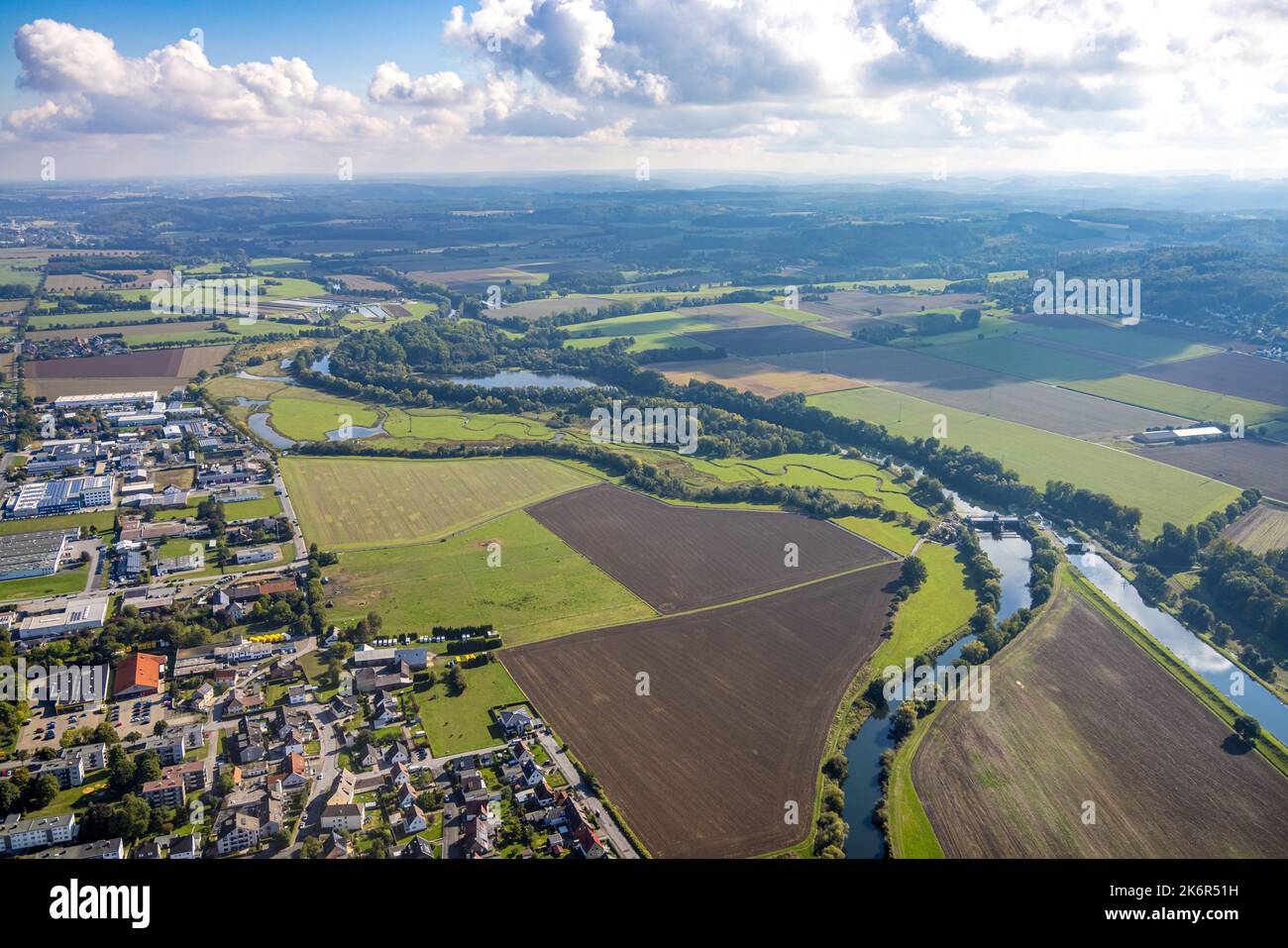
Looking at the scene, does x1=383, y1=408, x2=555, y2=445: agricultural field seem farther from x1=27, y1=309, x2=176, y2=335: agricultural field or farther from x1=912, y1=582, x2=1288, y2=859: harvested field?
x1=27, y1=309, x2=176, y2=335: agricultural field

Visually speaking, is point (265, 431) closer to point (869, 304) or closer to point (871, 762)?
point (871, 762)

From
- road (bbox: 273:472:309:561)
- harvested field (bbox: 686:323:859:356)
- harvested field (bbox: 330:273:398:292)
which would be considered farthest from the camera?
harvested field (bbox: 330:273:398:292)

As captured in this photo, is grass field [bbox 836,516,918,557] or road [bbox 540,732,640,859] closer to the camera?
road [bbox 540,732,640,859]

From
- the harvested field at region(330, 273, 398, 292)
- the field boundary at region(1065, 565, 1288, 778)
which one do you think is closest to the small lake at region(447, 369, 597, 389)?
the field boundary at region(1065, 565, 1288, 778)

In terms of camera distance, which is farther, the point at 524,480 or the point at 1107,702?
the point at 524,480
